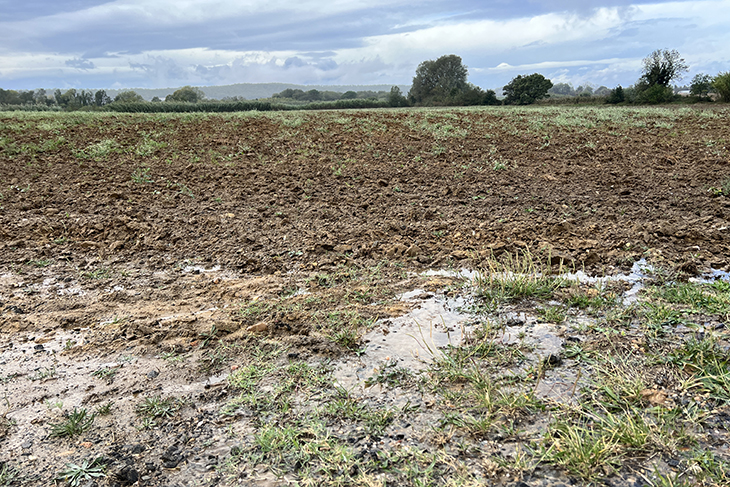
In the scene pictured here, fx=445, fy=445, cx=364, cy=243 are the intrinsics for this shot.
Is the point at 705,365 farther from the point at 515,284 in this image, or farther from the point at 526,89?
the point at 526,89

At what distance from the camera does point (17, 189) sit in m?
8.52

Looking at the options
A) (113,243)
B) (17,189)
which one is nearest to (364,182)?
(113,243)

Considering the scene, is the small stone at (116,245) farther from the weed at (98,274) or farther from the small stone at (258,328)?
the small stone at (258,328)

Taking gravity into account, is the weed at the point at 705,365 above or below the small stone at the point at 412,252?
below

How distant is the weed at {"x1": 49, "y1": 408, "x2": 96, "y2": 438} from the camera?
102 inches

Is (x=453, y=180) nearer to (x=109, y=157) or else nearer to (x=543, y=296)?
(x=543, y=296)

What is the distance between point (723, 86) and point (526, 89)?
17.4m

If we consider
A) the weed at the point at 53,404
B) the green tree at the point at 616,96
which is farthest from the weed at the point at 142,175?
the green tree at the point at 616,96

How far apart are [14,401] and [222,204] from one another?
4.79 m

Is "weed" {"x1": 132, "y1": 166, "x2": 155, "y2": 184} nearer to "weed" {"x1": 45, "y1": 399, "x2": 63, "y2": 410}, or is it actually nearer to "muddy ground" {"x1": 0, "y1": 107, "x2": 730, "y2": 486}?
"muddy ground" {"x1": 0, "y1": 107, "x2": 730, "y2": 486}

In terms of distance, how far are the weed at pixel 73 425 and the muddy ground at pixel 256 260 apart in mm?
63

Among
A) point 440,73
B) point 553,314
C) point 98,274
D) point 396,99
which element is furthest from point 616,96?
point 98,274

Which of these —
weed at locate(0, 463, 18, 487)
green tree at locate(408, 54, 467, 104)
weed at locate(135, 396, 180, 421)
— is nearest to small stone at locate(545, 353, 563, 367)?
weed at locate(135, 396, 180, 421)

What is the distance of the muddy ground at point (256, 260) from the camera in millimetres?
2584
